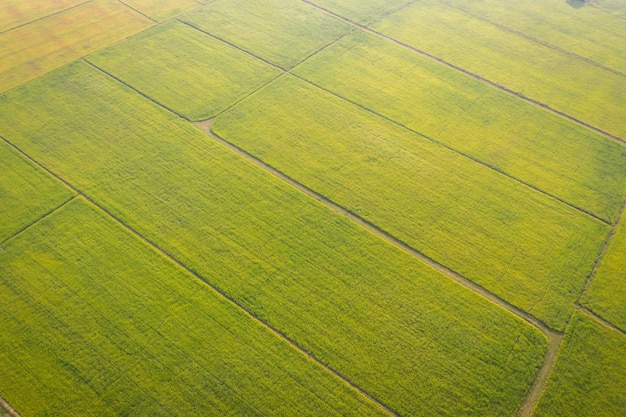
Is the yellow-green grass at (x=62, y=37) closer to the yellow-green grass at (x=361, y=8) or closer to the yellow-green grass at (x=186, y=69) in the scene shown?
the yellow-green grass at (x=186, y=69)

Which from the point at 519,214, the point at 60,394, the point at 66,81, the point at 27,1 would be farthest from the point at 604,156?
the point at 27,1

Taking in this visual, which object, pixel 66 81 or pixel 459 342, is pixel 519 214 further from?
pixel 66 81

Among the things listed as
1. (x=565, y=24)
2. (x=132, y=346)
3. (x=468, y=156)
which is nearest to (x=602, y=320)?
(x=468, y=156)

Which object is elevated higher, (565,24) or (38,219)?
(565,24)

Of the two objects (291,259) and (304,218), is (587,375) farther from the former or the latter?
(304,218)

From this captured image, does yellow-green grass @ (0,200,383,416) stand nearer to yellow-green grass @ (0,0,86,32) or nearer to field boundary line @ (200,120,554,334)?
field boundary line @ (200,120,554,334)
